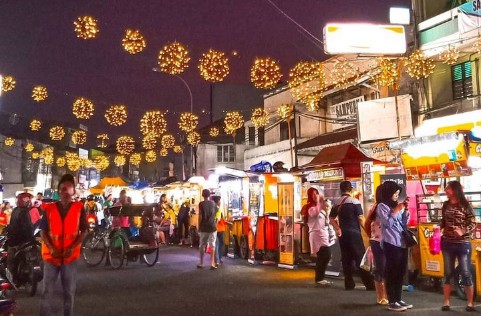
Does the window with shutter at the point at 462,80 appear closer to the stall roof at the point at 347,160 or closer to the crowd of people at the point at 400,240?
the stall roof at the point at 347,160

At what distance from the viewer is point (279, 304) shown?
9.02m

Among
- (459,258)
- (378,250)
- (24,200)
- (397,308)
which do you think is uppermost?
(24,200)

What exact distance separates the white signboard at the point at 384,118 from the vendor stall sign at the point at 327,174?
6.31 metres

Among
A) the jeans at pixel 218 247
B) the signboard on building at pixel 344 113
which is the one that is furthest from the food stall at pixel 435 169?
the signboard on building at pixel 344 113

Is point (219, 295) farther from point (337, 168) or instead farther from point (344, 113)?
point (344, 113)

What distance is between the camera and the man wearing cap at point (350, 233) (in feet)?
34.0

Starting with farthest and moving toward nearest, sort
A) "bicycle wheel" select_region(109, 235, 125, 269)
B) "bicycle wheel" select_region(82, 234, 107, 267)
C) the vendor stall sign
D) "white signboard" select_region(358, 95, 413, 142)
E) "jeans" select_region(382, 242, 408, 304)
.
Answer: "white signboard" select_region(358, 95, 413, 142)
"bicycle wheel" select_region(82, 234, 107, 267)
"bicycle wheel" select_region(109, 235, 125, 269)
the vendor stall sign
"jeans" select_region(382, 242, 408, 304)

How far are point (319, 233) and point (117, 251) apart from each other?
20.1ft

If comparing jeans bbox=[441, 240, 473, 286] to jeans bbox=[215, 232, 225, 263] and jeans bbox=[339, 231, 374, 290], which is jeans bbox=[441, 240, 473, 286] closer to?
jeans bbox=[339, 231, 374, 290]

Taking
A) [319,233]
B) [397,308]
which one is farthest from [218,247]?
[397,308]

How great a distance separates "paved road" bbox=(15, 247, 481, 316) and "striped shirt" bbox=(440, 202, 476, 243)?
1.12m

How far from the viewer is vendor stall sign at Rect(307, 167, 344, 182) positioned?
1369 centimetres

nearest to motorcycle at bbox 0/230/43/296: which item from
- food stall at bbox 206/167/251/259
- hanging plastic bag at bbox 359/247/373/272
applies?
hanging plastic bag at bbox 359/247/373/272

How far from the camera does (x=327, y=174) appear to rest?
46.3ft
